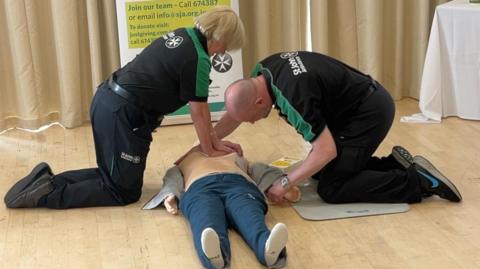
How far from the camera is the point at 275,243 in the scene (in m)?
2.31

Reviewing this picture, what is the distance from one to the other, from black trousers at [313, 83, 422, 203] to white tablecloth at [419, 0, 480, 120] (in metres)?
1.17

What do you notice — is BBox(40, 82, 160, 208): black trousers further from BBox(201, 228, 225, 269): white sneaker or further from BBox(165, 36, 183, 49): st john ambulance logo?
BBox(201, 228, 225, 269): white sneaker

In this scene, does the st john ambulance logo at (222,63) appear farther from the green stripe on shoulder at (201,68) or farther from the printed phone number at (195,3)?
the green stripe on shoulder at (201,68)

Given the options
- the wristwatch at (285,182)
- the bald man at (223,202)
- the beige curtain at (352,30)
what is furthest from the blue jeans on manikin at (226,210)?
the beige curtain at (352,30)

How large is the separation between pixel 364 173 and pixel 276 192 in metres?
0.37

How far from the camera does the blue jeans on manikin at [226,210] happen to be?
2.43 meters

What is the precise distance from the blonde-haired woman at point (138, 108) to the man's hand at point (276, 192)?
0.28m

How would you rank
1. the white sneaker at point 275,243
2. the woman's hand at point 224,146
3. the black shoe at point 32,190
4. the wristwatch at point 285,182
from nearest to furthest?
the white sneaker at point 275,243 → the wristwatch at point 285,182 → the black shoe at point 32,190 → the woman's hand at point 224,146

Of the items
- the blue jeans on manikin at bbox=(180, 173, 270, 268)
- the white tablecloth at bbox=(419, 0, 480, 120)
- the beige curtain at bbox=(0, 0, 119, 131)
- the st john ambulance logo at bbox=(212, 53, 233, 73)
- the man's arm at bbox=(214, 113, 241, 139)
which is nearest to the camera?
the blue jeans on manikin at bbox=(180, 173, 270, 268)

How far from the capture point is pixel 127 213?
2.90 metres

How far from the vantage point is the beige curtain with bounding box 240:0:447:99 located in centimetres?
430

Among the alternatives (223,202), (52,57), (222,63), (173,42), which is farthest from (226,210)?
(52,57)

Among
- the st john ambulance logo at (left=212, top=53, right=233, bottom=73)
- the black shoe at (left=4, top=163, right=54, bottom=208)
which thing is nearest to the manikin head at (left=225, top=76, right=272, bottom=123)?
the black shoe at (left=4, top=163, right=54, bottom=208)

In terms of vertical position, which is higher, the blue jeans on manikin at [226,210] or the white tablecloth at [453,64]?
the white tablecloth at [453,64]
